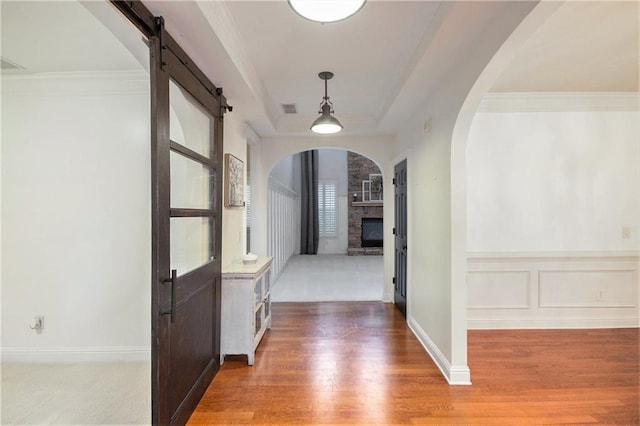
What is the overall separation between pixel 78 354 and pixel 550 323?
4.80m

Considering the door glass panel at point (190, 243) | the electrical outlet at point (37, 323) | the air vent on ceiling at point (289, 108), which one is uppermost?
the air vent on ceiling at point (289, 108)

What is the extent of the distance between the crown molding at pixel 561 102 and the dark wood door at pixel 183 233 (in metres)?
2.94

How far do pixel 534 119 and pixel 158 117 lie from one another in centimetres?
374

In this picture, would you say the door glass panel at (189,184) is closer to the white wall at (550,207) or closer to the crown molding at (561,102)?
the white wall at (550,207)

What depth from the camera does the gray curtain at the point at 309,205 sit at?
32.1ft

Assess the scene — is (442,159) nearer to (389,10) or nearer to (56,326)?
(389,10)

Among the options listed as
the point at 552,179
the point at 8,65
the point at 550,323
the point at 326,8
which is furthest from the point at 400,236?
the point at 8,65

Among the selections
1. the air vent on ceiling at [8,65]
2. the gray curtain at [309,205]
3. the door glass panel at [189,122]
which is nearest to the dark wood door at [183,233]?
the door glass panel at [189,122]

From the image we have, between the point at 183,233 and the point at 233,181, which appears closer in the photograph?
the point at 183,233

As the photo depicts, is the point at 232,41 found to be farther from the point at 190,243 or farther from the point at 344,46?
the point at 190,243

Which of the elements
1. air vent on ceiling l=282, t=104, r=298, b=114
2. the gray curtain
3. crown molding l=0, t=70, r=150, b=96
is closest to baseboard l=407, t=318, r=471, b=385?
air vent on ceiling l=282, t=104, r=298, b=114

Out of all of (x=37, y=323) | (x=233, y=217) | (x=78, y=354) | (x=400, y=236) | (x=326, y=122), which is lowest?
(x=78, y=354)

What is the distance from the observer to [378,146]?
15.1 ft

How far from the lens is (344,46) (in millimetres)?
2387
